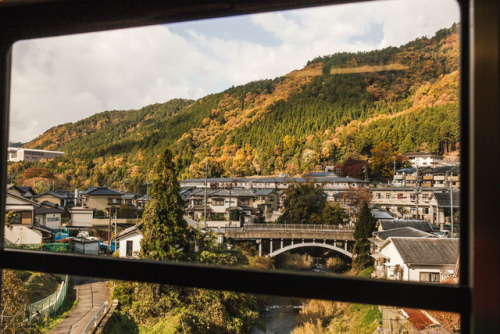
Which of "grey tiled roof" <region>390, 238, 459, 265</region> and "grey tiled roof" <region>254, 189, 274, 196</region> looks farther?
"grey tiled roof" <region>254, 189, 274, 196</region>

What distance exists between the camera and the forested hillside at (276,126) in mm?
1111

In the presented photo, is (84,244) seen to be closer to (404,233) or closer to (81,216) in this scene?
(81,216)

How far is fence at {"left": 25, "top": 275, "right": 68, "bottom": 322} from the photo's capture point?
6.55ft

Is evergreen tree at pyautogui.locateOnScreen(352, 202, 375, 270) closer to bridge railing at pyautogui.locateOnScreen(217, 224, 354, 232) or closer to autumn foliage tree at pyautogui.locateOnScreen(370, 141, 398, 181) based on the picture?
bridge railing at pyautogui.locateOnScreen(217, 224, 354, 232)

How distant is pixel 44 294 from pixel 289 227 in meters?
1.61

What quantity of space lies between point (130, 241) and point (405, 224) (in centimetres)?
115

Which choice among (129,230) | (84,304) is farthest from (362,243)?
(84,304)

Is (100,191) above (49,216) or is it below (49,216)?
above

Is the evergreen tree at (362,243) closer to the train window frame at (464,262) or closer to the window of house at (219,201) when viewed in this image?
the window of house at (219,201)

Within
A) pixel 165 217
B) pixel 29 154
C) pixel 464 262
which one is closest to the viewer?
pixel 464 262

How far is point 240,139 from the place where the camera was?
1380 millimetres

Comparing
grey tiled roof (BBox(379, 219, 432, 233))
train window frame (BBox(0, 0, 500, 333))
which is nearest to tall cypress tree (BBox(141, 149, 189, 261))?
train window frame (BBox(0, 0, 500, 333))

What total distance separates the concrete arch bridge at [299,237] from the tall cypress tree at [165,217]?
266 millimetres

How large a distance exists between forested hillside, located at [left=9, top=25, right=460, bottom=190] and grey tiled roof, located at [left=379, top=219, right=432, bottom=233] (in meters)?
0.25
